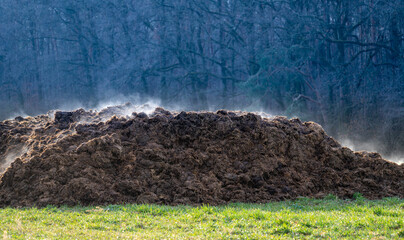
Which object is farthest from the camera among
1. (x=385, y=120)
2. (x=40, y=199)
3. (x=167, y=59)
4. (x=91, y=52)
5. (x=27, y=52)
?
(x=27, y=52)

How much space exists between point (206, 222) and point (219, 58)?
24.2 metres

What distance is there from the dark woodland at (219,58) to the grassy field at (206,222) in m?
13.0

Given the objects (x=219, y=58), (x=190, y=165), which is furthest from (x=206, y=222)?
(x=219, y=58)

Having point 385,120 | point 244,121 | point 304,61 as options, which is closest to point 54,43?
point 304,61

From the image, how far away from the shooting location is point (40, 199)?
299 inches

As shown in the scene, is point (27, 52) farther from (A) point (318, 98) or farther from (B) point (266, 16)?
(A) point (318, 98)

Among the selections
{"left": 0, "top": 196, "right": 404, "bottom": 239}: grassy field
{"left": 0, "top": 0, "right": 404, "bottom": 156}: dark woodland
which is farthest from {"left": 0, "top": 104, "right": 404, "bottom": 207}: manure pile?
{"left": 0, "top": 0, "right": 404, "bottom": 156}: dark woodland

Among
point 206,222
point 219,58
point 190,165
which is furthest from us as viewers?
point 219,58

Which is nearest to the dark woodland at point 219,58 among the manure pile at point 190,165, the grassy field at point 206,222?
the manure pile at point 190,165

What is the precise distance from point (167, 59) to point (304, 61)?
11.5m

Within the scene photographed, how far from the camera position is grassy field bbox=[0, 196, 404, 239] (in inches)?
212

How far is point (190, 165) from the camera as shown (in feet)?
28.1

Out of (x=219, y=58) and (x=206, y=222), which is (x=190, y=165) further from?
(x=219, y=58)

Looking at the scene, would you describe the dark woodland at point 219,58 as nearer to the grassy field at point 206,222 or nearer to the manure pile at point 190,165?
the manure pile at point 190,165
